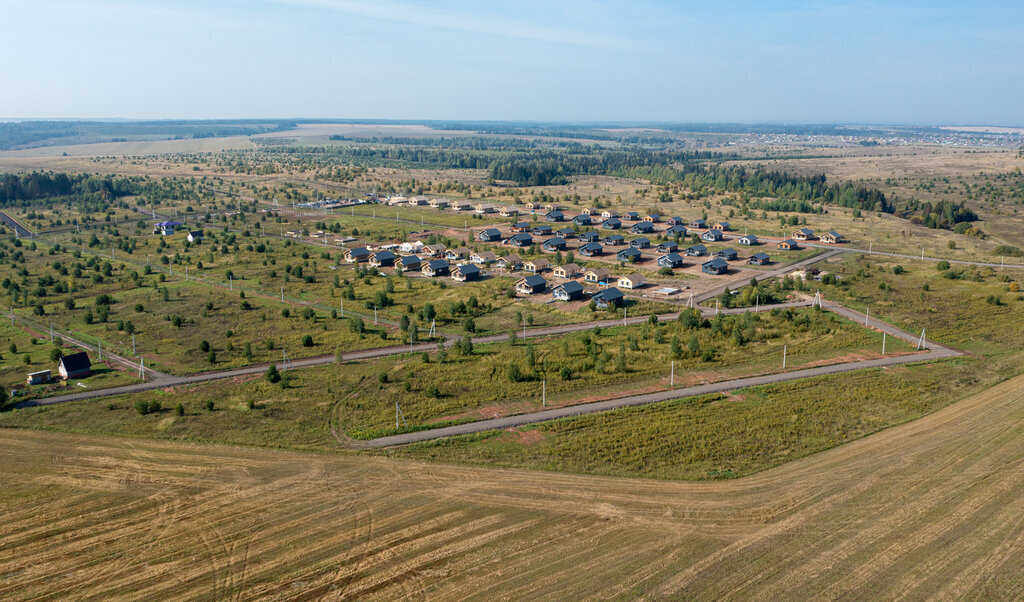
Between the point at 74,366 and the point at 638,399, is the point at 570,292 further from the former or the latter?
the point at 74,366

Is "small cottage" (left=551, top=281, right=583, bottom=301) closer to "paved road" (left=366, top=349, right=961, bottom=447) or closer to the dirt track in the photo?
"paved road" (left=366, top=349, right=961, bottom=447)

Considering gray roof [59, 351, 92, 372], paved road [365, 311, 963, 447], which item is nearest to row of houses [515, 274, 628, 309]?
paved road [365, 311, 963, 447]

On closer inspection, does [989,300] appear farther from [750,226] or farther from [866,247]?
[750,226]

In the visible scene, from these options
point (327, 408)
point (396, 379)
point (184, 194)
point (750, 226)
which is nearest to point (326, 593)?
point (327, 408)

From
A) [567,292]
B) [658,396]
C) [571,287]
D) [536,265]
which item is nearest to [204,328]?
[567,292]

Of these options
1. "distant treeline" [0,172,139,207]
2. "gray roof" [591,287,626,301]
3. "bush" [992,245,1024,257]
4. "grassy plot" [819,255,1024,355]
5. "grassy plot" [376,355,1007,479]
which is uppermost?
"distant treeline" [0,172,139,207]

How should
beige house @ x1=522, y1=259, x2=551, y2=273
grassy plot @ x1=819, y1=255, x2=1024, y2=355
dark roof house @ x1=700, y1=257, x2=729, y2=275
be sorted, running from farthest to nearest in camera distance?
1. dark roof house @ x1=700, y1=257, x2=729, y2=275
2. beige house @ x1=522, y1=259, x2=551, y2=273
3. grassy plot @ x1=819, y1=255, x2=1024, y2=355
